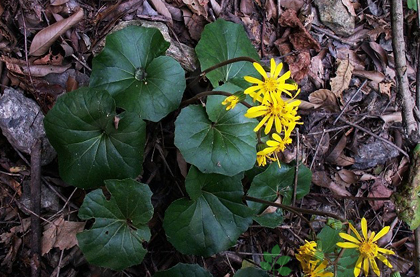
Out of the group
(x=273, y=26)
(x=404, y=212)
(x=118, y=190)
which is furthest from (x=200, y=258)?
(x=273, y=26)

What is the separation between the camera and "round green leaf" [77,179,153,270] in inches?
82.9

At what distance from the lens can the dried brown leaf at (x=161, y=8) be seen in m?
2.78

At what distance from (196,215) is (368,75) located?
214 centimetres

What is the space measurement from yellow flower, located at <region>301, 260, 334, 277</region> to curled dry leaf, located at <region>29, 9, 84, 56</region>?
217 centimetres

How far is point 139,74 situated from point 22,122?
78 centimetres

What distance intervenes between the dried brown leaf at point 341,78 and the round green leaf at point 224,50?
0.90 m

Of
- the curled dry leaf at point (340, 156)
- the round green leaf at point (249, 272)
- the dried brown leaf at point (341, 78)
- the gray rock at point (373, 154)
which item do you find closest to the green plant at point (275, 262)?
the round green leaf at point (249, 272)

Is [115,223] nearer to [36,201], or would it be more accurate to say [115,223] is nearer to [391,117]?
[36,201]

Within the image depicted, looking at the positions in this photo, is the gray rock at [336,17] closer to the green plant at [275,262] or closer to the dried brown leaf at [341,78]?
the dried brown leaf at [341,78]

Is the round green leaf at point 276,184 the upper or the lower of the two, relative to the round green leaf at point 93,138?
lower

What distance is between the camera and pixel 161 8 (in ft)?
9.16

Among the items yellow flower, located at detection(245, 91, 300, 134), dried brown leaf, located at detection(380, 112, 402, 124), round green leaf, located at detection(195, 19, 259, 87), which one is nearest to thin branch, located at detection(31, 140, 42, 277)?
round green leaf, located at detection(195, 19, 259, 87)

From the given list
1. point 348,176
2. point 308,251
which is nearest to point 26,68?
point 308,251

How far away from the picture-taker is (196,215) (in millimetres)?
2361
